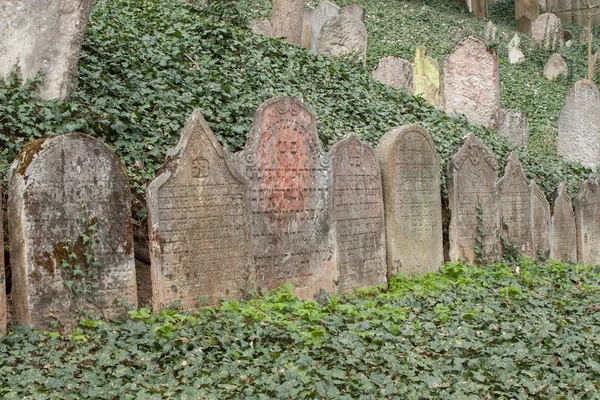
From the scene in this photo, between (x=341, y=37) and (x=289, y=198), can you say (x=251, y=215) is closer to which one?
(x=289, y=198)

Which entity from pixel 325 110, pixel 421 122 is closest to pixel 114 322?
pixel 325 110

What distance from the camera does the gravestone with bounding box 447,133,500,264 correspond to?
822cm

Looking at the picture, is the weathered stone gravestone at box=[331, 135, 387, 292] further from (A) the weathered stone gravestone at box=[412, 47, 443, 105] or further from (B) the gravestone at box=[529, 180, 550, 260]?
(A) the weathered stone gravestone at box=[412, 47, 443, 105]

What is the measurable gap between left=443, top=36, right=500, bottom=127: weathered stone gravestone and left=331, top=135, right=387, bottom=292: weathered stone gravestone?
6.41 metres

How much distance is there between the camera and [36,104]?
6207 mm

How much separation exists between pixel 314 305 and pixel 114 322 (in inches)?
64.1

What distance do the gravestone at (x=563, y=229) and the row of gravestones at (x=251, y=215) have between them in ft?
3.60

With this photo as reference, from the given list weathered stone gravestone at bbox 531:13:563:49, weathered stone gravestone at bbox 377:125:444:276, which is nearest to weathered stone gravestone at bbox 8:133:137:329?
weathered stone gravestone at bbox 377:125:444:276

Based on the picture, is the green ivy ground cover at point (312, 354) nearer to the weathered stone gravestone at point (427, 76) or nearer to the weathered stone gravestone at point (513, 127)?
the weathered stone gravestone at point (513, 127)

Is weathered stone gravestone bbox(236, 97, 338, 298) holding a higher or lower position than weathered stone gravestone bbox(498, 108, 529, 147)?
lower

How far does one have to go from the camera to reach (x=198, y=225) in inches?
223

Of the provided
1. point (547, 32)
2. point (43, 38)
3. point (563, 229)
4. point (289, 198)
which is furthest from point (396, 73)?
point (547, 32)

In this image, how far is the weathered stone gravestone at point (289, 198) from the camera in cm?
622

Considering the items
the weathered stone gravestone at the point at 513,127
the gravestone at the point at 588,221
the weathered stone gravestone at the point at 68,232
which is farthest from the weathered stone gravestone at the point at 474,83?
the weathered stone gravestone at the point at 68,232
